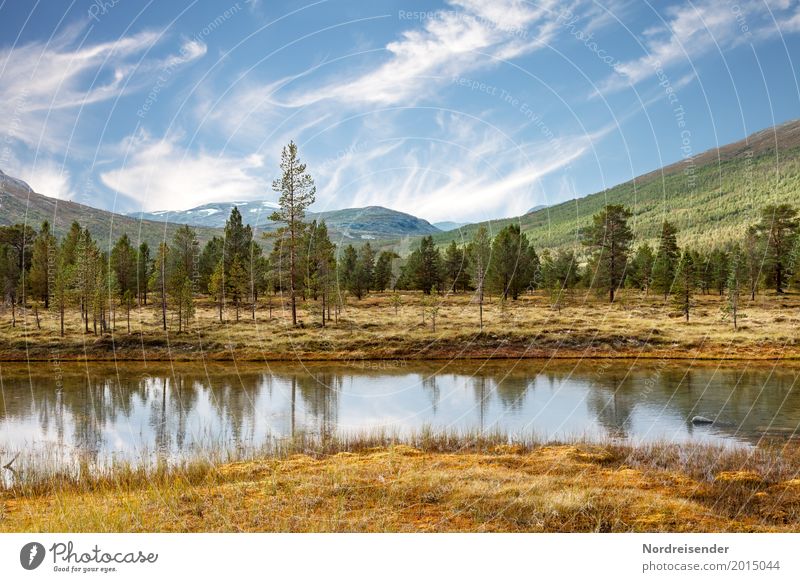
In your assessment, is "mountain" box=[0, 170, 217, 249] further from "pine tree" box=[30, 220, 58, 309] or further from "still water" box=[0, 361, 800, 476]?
"still water" box=[0, 361, 800, 476]

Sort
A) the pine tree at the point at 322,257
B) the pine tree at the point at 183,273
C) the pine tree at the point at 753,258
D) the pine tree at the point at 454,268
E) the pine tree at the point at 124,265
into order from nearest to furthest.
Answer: the pine tree at the point at 183,273 → the pine tree at the point at 322,257 → the pine tree at the point at 753,258 → the pine tree at the point at 124,265 → the pine tree at the point at 454,268

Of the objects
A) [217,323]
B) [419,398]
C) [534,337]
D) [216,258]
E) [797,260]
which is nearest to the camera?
[419,398]

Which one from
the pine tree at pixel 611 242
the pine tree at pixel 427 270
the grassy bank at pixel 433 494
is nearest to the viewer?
the grassy bank at pixel 433 494

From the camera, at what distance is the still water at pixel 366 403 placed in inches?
642

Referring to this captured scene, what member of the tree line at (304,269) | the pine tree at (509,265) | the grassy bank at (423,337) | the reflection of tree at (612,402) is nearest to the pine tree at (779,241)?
the tree line at (304,269)

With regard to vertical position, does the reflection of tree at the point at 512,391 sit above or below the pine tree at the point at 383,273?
below

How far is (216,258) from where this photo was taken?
184ft

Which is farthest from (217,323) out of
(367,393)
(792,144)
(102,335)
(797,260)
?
(792,144)

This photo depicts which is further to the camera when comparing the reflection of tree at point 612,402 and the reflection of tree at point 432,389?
the reflection of tree at point 432,389

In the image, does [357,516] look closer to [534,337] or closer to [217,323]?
[534,337]

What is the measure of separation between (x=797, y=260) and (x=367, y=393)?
3948cm

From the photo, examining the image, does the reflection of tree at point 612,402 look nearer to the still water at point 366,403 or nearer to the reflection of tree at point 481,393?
the still water at point 366,403

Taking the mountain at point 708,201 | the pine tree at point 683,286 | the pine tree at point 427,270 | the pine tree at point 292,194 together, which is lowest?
the pine tree at point 683,286
